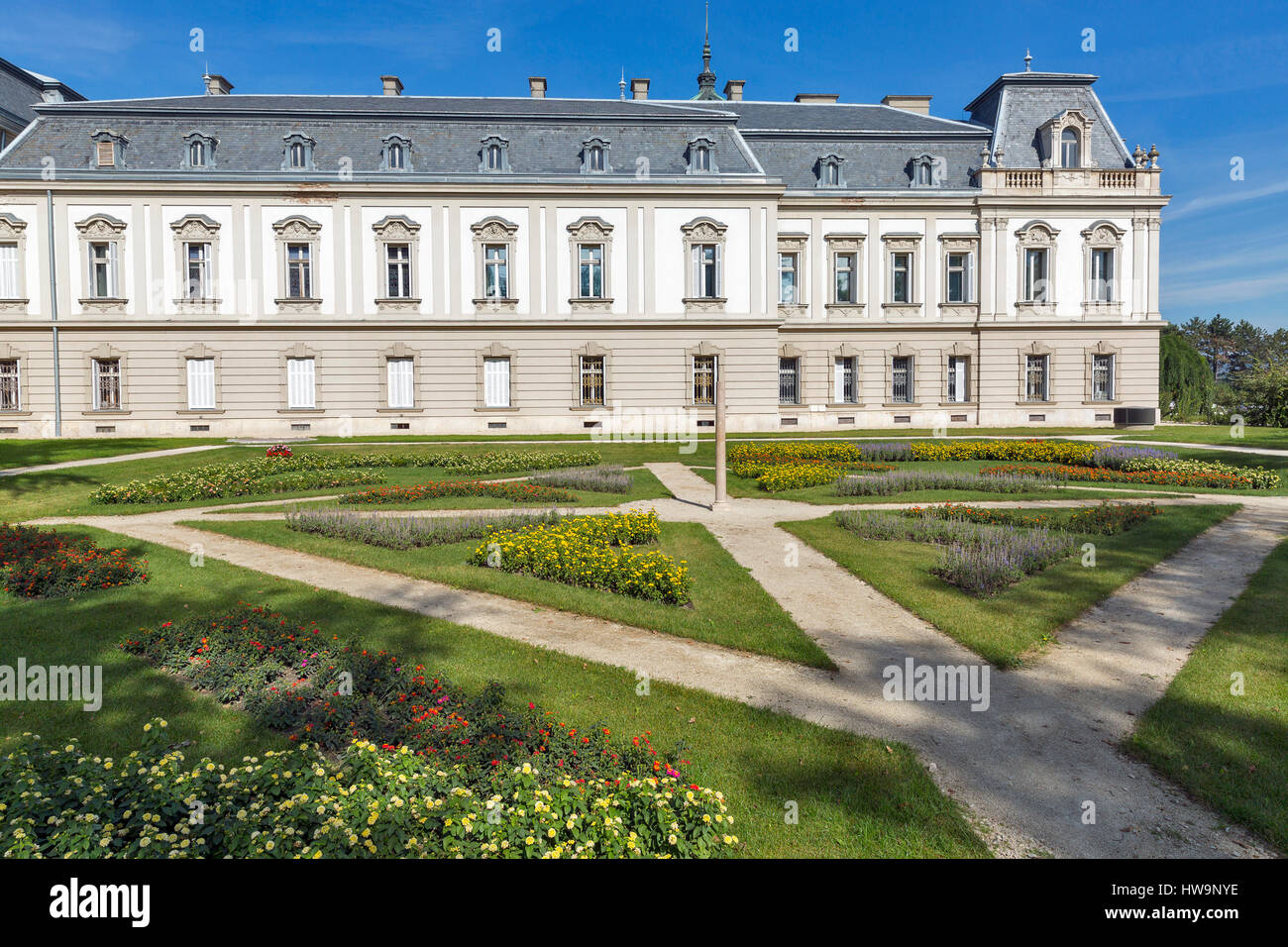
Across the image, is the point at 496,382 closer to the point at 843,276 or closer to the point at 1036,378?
the point at 843,276

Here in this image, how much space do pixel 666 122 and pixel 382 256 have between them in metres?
15.3

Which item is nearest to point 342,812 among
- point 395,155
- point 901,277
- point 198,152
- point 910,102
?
point 395,155

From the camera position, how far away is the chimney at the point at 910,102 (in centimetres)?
4384

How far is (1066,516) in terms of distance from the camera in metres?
13.4

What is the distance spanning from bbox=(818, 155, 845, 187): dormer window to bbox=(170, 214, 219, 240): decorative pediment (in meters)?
29.3

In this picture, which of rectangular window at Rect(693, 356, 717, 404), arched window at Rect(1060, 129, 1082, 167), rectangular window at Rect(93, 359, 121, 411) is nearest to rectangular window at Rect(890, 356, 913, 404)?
rectangular window at Rect(693, 356, 717, 404)

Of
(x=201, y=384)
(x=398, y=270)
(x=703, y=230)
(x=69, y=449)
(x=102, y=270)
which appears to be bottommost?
(x=69, y=449)

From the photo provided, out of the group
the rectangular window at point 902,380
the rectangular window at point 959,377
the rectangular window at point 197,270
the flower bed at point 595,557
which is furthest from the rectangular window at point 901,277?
the rectangular window at point 197,270

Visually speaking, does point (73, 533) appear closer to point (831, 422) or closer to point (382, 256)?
point (382, 256)

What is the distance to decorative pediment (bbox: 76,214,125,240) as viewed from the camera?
33062mm

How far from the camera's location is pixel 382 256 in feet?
113

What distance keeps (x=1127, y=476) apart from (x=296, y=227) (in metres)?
34.4
